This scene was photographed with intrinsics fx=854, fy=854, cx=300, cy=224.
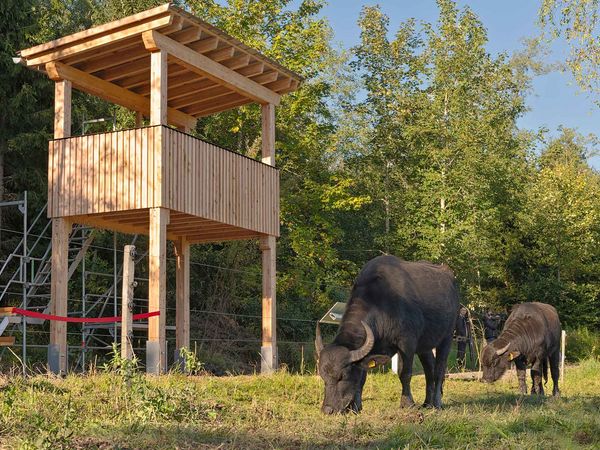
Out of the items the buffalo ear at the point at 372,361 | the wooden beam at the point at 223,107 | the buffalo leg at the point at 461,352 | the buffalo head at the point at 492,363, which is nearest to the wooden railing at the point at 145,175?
the wooden beam at the point at 223,107

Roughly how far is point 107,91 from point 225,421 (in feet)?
35.9

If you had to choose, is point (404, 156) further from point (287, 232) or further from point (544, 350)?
point (544, 350)

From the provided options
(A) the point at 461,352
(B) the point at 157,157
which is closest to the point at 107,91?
(B) the point at 157,157

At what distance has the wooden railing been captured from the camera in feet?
53.0

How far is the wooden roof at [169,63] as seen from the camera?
16.2 meters

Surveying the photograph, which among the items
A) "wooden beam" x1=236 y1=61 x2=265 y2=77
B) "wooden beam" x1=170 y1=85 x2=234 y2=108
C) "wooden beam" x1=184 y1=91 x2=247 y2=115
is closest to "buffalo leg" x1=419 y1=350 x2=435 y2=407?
"wooden beam" x1=236 y1=61 x2=265 y2=77

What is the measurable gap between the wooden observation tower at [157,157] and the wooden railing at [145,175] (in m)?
0.02

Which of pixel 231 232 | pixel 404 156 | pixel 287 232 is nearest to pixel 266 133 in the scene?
pixel 231 232

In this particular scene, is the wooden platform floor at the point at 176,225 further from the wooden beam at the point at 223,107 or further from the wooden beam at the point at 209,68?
the wooden beam at the point at 223,107

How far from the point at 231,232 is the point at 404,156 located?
19431 millimetres

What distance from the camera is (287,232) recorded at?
31.9 meters

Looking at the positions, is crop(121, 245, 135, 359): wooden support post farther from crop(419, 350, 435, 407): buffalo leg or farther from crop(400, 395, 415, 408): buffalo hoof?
crop(419, 350, 435, 407): buffalo leg

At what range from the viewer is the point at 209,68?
17.5m

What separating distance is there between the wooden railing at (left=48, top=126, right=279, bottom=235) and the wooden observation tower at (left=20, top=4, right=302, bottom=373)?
2 cm
